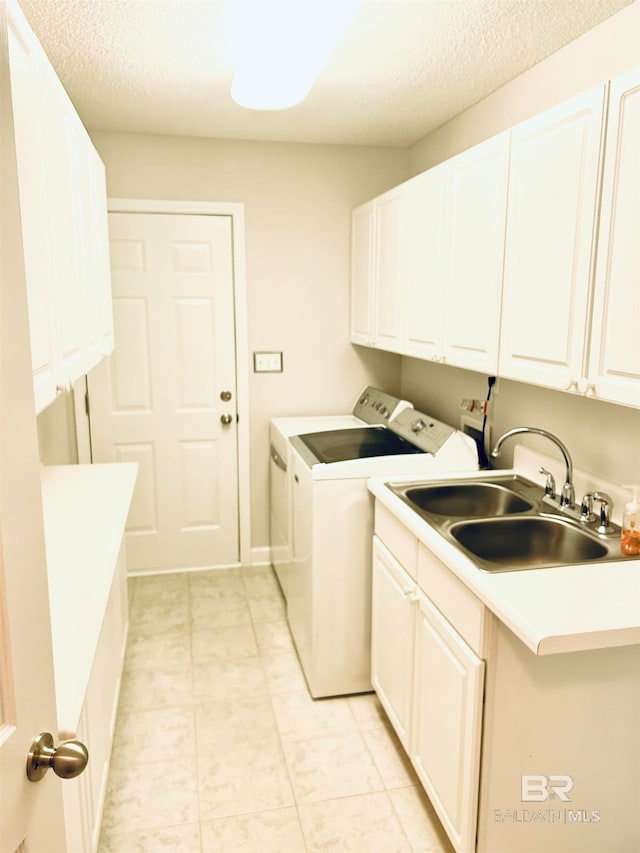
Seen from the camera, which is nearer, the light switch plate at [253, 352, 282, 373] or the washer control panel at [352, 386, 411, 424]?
the washer control panel at [352, 386, 411, 424]

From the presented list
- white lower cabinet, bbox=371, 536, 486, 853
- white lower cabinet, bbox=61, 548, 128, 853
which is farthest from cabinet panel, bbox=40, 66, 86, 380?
white lower cabinet, bbox=371, 536, 486, 853

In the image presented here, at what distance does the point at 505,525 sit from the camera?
1942mm

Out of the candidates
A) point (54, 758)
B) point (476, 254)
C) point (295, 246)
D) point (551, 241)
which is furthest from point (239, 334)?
point (54, 758)

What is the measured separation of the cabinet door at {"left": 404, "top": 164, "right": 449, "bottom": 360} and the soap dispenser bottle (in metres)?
0.95

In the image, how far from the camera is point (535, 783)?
1.54m

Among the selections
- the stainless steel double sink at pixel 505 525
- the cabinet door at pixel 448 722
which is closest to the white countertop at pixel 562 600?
the stainless steel double sink at pixel 505 525

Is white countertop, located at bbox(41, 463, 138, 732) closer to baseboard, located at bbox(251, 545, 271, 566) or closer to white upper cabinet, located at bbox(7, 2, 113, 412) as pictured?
white upper cabinet, located at bbox(7, 2, 113, 412)

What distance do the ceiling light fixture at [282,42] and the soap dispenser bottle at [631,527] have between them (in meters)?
1.53

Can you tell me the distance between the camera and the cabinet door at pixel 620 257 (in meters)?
1.42

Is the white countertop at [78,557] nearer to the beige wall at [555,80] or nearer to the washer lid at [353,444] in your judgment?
the washer lid at [353,444]

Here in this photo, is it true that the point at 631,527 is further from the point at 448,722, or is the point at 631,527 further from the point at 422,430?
the point at 422,430

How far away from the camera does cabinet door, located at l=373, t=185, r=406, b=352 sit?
2799 mm

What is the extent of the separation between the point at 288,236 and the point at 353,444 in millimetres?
1429

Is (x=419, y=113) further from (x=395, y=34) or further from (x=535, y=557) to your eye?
(x=535, y=557)
